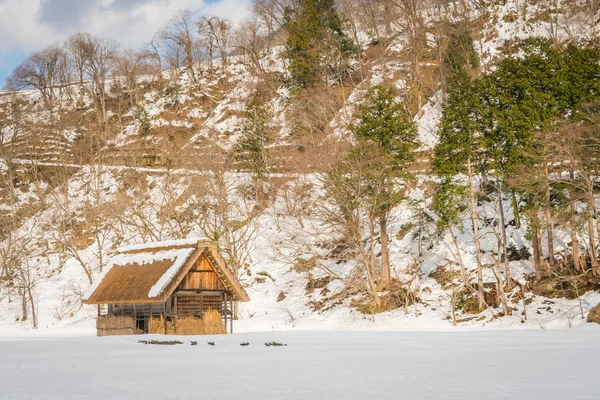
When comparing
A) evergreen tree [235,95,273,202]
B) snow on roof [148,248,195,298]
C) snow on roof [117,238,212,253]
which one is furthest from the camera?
evergreen tree [235,95,273,202]

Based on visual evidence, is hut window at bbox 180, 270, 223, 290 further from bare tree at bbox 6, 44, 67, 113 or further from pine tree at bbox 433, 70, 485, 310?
bare tree at bbox 6, 44, 67, 113

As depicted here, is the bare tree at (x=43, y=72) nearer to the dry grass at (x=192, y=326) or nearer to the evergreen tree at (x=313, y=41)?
the evergreen tree at (x=313, y=41)

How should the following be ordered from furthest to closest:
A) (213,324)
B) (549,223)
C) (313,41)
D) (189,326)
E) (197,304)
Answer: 1. (313,41)
2. (197,304)
3. (213,324)
4. (189,326)
5. (549,223)

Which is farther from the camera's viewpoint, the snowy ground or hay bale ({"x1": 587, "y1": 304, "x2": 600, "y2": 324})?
hay bale ({"x1": 587, "y1": 304, "x2": 600, "y2": 324})

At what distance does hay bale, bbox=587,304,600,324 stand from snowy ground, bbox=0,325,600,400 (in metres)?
7.33

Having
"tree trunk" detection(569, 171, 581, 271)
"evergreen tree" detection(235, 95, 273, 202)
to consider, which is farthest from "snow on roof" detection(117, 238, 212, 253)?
"tree trunk" detection(569, 171, 581, 271)

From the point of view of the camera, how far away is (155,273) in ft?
85.6

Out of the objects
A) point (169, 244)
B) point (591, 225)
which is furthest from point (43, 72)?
point (591, 225)

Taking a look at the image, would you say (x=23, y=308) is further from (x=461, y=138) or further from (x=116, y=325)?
(x=461, y=138)

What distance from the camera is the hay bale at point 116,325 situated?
26.9 meters

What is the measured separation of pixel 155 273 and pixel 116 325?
370 centimetres


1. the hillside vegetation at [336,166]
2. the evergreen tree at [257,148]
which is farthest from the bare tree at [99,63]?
the evergreen tree at [257,148]

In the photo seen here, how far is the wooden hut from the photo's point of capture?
25469 mm

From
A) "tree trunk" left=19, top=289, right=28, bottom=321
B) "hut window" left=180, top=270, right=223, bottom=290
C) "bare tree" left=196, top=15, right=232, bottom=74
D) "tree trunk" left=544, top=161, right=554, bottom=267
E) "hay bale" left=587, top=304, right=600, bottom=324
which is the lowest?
"hay bale" left=587, top=304, right=600, bottom=324
